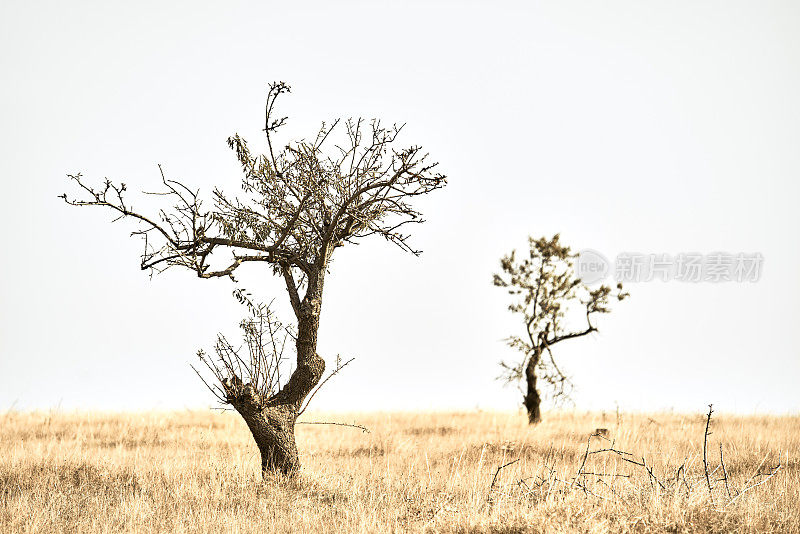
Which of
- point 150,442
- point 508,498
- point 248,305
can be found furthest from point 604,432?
point 150,442

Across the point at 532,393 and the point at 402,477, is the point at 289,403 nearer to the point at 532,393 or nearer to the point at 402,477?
the point at 402,477

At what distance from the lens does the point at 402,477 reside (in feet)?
38.4

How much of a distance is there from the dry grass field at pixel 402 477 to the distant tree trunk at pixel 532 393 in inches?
22.0

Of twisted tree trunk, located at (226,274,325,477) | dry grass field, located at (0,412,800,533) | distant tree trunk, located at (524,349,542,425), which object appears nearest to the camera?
dry grass field, located at (0,412,800,533)

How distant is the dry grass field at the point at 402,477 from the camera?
27.6 ft

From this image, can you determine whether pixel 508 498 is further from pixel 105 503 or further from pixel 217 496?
pixel 105 503

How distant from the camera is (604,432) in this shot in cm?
1641

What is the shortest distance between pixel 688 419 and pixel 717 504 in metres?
13.5

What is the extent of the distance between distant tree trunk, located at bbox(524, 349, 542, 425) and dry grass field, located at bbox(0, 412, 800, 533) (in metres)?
0.56

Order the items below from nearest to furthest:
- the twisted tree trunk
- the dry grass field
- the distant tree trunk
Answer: the dry grass field → the twisted tree trunk → the distant tree trunk

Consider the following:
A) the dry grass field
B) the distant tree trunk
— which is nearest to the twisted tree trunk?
the dry grass field

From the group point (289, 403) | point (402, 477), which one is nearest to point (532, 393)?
point (402, 477)

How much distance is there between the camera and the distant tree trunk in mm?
19344

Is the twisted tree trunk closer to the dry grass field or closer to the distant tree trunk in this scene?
the dry grass field
